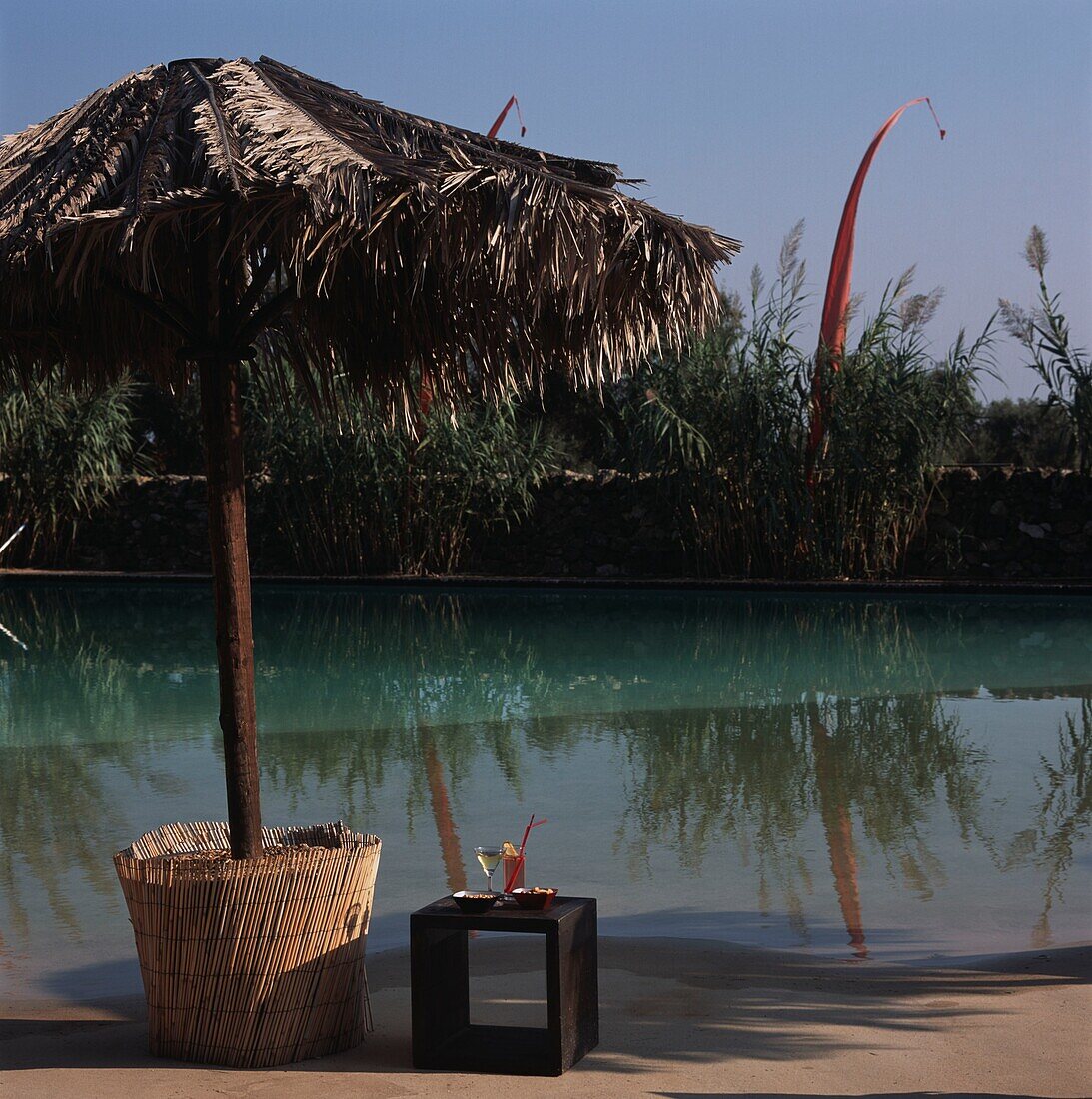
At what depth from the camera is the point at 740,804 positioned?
489 cm

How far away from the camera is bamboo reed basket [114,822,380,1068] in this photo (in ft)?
8.13

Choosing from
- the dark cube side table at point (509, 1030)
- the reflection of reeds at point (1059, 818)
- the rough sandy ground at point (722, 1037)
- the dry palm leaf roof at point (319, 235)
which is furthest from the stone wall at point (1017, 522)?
the dark cube side table at point (509, 1030)

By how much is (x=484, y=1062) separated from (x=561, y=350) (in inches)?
64.4

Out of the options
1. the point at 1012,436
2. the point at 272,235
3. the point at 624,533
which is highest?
the point at 1012,436

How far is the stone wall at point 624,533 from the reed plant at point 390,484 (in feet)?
1.54

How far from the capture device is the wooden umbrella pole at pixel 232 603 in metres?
2.77

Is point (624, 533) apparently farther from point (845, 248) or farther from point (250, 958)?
point (250, 958)

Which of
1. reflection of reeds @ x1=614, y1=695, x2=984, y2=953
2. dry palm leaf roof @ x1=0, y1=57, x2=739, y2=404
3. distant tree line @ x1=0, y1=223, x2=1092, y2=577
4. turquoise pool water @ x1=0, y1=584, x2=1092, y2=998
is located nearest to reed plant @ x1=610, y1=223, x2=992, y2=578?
distant tree line @ x1=0, y1=223, x2=1092, y2=577

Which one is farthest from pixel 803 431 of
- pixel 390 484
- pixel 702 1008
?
pixel 702 1008

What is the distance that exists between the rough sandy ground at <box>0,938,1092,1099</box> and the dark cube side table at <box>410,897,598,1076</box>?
0.05 metres

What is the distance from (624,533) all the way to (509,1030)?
11046 millimetres

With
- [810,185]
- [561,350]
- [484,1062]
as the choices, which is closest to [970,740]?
[561,350]

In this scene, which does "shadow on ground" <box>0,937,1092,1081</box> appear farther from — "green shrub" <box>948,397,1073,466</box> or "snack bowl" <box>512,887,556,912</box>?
"green shrub" <box>948,397,1073,466</box>

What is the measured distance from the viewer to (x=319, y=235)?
103 inches
